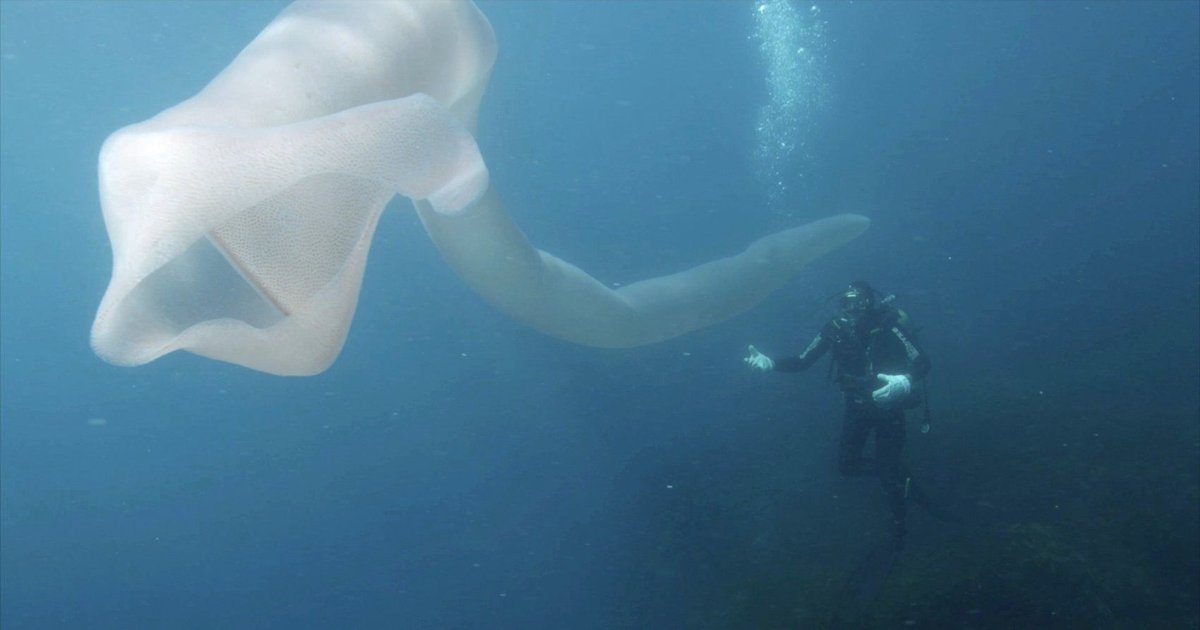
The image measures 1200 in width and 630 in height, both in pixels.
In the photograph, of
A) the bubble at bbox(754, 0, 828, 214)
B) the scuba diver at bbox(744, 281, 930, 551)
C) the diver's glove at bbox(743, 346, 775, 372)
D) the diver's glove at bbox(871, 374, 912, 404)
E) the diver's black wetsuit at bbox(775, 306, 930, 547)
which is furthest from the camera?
the bubble at bbox(754, 0, 828, 214)

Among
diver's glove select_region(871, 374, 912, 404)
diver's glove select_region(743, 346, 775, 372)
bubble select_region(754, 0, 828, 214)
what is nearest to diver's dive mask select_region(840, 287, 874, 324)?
diver's glove select_region(871, 374, 912, 404)

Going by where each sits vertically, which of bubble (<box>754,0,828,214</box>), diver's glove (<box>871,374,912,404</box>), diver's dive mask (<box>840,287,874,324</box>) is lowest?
diver's glove (<box>871,374,912,404</box>)

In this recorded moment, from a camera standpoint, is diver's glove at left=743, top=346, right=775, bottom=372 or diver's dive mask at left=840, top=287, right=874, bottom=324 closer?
diver's dive mask at left=840, top=287, right=874, bottom=324

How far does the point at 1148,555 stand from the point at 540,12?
1842cm

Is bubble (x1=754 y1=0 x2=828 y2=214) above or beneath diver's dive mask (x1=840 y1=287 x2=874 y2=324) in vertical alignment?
above

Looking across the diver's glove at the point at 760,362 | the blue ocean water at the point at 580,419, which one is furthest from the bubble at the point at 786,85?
the diver's glove at the point at 760,362

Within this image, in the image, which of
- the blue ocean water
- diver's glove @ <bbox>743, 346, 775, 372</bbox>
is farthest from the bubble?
diver's glove @ <bbox>743, 346, 775, 372</bbox>

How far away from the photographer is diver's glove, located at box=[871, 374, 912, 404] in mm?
6352

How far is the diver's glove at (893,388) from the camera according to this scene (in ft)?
20.8

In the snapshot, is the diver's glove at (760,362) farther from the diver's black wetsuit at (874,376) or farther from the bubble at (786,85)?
the bubble at (786,85)

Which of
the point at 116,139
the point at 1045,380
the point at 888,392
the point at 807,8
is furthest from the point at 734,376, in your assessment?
the point at 807,8

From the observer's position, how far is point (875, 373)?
696 cm

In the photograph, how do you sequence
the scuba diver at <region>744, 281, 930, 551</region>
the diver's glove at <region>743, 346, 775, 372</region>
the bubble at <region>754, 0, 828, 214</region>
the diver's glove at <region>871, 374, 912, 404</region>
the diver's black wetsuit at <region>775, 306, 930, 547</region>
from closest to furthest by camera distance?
the diver's glove at <region>871, 374, 912, 404</region>
the scuba diver at <region>744, 281, 930, 551</region>
the diver's black wetsuit at <region>775, 306, 930, 547</region>
the diver's glove at <region>743, 346, 775, 372</region>
the bubble at <region>754, 0, 828, 214</region>

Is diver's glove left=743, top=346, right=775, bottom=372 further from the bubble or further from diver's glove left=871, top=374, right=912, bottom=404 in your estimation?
the bubble
